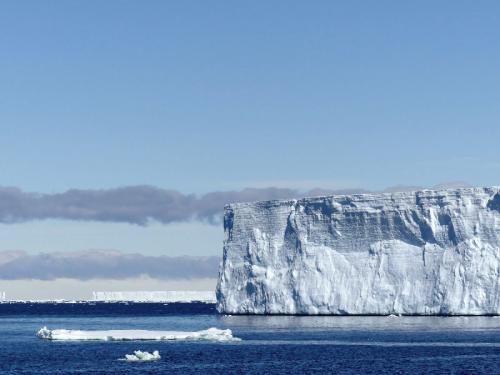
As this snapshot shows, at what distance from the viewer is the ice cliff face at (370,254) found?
81625 mm

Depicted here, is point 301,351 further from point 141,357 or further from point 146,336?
point 146,336

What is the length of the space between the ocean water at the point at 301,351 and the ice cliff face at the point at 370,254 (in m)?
3.45

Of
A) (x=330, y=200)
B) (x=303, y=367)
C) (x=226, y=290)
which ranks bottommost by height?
(x=303, y=367)

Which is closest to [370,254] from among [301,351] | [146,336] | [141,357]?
[146,336]

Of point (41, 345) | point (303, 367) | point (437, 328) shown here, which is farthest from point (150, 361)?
point (437, 328)

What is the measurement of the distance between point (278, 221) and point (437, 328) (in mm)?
22718

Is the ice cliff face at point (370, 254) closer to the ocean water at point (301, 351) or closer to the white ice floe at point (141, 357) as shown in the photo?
the ocean water at point (301, 351)

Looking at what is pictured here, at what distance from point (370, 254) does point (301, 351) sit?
95.8 ft

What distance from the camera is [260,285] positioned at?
90.6 meters

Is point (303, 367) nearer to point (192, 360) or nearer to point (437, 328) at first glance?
point (192, 360)

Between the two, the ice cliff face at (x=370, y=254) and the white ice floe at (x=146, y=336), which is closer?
the white ice floe at (x=146, y=336)

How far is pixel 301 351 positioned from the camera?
58.1m

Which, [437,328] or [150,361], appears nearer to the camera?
[150,361]

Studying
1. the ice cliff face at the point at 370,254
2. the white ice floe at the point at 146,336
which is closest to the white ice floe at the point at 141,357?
the white ice floe at the point at 146,336
